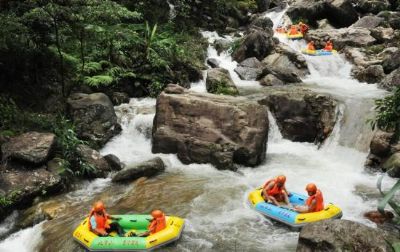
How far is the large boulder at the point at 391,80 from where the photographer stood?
49.0 feet

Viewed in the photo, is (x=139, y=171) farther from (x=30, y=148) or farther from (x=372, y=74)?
(x=372, y=74)

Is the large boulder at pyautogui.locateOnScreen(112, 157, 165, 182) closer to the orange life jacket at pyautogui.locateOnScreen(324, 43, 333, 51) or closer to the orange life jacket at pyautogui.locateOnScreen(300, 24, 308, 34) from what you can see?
the orange life jacket at pyautogui.locateOnScreen(324, 43, 333, 51)

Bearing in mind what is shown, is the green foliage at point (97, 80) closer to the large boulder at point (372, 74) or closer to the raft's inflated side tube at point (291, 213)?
the raft's inflated side tube at point (291, 213)

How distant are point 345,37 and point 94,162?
1492cm

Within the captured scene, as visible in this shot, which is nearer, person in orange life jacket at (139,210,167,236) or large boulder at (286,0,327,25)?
person in orange life jacket at (139,210,167,236)

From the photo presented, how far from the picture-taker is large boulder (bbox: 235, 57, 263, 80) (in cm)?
1776

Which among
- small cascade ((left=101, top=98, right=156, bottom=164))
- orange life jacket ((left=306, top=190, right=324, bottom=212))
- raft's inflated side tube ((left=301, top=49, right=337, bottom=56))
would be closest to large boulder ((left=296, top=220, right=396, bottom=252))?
orange life jacket ((left=306, top=190, right=324, bottom=212))

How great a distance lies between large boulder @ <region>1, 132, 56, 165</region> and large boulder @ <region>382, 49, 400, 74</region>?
1262 centimetres

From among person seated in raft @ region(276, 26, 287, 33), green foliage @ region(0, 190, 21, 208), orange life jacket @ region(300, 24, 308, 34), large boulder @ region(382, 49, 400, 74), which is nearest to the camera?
green foliage @ region(0, 190, 21, 208)

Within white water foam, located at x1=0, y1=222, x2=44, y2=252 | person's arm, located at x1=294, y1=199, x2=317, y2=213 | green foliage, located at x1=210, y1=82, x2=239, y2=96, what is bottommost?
white water foam, located at x1=0, y1=222, x2=44, y2=252

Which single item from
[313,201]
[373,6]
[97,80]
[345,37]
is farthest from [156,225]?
[373,6]

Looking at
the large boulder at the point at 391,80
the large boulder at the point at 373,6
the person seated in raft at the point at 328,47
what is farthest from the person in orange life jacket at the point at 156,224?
the large boulder at the point at 373,6

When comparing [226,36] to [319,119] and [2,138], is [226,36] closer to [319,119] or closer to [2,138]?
[319,119]

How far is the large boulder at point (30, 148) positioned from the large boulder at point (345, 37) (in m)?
15.1
